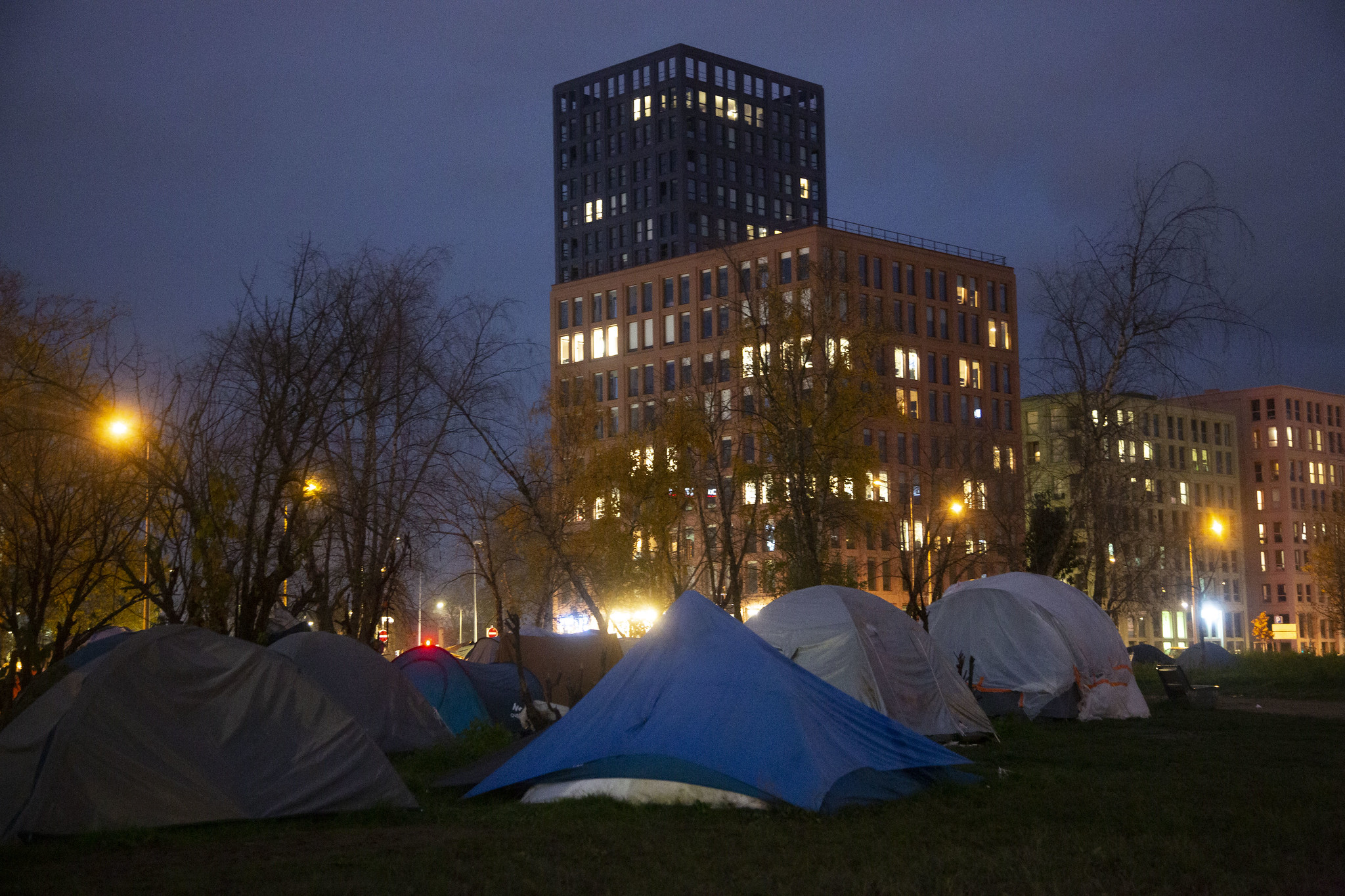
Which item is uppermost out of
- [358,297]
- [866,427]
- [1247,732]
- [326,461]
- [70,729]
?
[866,427]

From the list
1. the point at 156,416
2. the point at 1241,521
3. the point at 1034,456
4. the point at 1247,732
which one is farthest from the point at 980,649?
the point at 1241,521

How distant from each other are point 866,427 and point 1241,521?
227 ft

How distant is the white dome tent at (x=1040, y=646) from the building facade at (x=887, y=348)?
5081 cm

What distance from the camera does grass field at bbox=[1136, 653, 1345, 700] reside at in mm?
33938

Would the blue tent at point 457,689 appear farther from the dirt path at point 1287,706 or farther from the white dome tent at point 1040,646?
the dirt path at point 1287,706

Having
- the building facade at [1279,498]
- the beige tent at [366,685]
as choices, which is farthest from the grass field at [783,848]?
the building facade at [1279,498]

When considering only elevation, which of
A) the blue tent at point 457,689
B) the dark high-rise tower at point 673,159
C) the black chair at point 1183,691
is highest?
the dark high-rise tower at point 673,159

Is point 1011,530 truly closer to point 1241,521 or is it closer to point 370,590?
point 370,590

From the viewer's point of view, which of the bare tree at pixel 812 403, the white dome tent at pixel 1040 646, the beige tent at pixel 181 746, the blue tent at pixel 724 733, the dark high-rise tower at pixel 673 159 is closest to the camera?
the beige tent at pixel 181 746

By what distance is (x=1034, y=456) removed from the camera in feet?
339

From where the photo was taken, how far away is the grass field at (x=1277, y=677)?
33938 mm

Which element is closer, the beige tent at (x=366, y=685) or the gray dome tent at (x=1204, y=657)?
the beige tent at (x=366, y=685)

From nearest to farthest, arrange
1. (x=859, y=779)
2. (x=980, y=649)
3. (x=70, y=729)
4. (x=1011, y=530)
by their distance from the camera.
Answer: (x=70, y=729) → (x=859, y=779) → (x=980, y=649) → (x=1011, y=530)

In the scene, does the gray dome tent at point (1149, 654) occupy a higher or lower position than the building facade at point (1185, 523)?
lower
